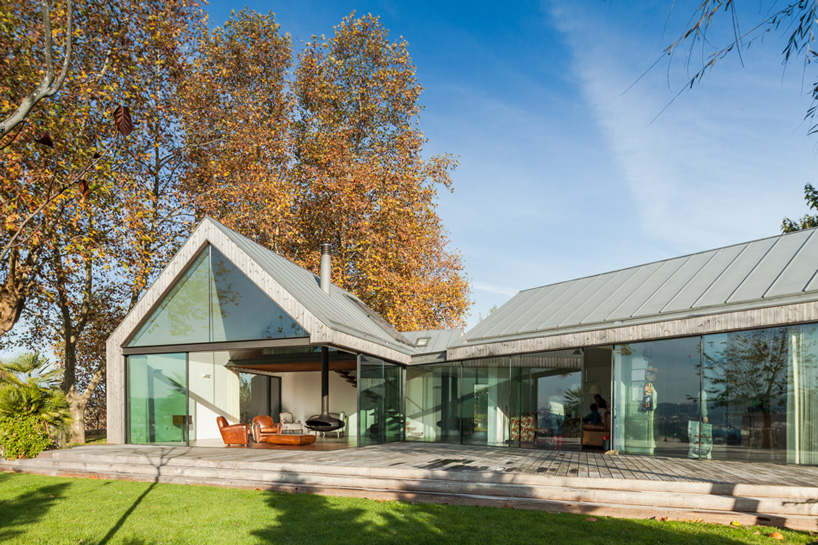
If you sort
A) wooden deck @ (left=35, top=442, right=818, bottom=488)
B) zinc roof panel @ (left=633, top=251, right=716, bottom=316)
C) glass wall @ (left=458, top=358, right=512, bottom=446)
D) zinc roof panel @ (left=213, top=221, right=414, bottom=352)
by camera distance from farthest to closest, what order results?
glass wall @ (left=458, top=358, right=512, bottom=446)
zinc roof panel @ (left=213, top=221, right=414, bottom=352)
zinc roof panel @ (left=633, top=251, right=716, bottom=316)
wooden deck @ (left=35, top=442, right=818, bottom=488)

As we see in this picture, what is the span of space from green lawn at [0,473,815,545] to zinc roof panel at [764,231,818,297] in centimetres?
513

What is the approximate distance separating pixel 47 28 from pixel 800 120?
511 centimetres

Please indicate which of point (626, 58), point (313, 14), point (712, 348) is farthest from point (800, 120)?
point (313, 14)

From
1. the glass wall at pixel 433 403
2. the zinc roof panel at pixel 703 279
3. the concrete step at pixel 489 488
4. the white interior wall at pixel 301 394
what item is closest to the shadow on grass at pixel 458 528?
the concrete step at pixel 489 488

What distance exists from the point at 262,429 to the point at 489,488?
8.77 metres

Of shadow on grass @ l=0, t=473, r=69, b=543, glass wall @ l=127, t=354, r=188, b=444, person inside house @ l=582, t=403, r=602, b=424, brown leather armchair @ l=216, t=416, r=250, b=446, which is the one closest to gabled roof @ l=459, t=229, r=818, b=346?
person inside house @ l=582, t=403, r=602, b=424

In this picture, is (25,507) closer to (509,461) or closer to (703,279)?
(509,461)

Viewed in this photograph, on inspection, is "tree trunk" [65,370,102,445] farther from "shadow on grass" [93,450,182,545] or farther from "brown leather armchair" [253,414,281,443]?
"shadow on grass" [93,450,182,545]

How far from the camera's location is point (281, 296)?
39.8 ft

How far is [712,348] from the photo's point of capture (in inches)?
399

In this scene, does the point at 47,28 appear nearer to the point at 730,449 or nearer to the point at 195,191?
the point at 730,449

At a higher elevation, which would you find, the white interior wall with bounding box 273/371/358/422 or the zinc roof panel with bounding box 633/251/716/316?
the zinc roof panel with bounding box 633/251/716/316

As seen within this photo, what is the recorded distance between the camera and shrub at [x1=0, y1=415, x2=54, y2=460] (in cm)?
1138

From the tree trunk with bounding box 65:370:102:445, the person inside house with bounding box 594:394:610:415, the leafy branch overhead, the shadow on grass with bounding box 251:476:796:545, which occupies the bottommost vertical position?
the tree trunk with bounding box 65:370:102:445
